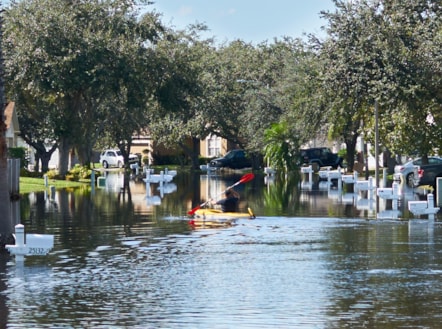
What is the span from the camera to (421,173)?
5141 cm

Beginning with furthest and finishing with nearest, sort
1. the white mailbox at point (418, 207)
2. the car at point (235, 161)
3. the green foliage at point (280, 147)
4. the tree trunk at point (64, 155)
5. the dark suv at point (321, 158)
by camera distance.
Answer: the car at point (235, 161), the dark suv at point (321, 158), the green foliage at point (280, 147), the tree trunk at point (64, 155), the white mailbox at point (418, 207)

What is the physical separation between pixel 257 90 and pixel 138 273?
6551 centimetres

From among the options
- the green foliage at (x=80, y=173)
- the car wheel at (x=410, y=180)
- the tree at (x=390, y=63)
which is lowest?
the car wheel at (x=410, y=180)

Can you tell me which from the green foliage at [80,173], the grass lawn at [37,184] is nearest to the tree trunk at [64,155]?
the green foliage at [80,173]

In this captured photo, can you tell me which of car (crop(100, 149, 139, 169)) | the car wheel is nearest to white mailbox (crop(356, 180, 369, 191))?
the car wheel

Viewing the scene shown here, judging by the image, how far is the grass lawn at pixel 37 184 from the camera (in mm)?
54281

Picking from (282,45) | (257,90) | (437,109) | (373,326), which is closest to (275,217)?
(373,326)

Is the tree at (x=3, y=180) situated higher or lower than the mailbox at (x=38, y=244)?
higher

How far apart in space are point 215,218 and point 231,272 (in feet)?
41.3

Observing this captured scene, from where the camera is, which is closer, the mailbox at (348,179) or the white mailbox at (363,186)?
the white mailbox at (363,186)

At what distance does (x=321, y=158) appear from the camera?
8088cm

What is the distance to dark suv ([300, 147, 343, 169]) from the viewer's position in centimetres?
8056

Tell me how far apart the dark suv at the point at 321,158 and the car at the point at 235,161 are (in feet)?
26.0

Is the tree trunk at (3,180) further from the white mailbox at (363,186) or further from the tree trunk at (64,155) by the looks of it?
the tree trunk at (64,155)
